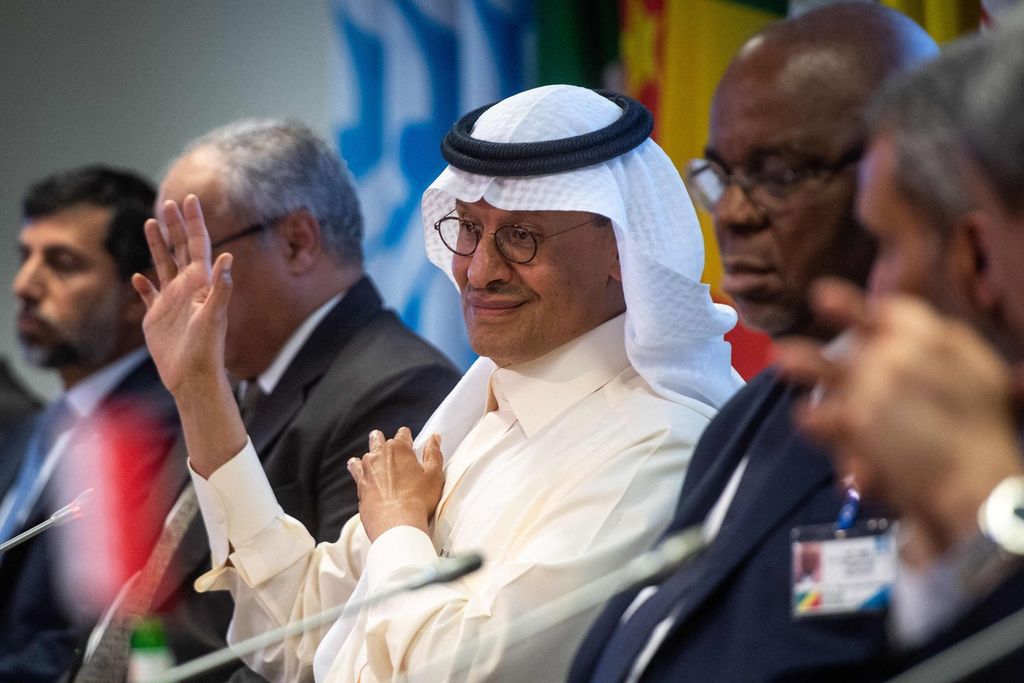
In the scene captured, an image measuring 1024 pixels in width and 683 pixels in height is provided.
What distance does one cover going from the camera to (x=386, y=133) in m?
5.08

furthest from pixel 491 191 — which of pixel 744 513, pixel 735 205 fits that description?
pixel 744 513

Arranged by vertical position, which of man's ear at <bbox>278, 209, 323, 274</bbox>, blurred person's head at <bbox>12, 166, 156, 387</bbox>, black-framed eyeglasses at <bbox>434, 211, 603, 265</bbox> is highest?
black-framed eyeglasses at <bbox>434, 211, 603, 265</bbox>

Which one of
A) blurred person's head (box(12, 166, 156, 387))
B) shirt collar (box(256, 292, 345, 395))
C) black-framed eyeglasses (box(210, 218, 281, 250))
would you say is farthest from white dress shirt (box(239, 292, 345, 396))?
blurred person's head (box(12, 166, 156, 387))

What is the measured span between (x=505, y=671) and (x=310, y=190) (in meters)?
A: 1.81

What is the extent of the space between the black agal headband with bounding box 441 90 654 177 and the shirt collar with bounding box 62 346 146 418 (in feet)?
6.78

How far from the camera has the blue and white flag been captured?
4.89 m

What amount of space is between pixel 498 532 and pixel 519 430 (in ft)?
0.89

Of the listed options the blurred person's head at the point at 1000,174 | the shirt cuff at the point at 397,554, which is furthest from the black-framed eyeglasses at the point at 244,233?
the blurred person's head at the point at 1000,174

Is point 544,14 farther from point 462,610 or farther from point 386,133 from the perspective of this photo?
point 462,610

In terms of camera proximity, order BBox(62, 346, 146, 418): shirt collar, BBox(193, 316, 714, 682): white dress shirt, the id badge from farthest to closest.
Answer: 1. BBox(62, 346, 146, 418): shirt collar
2. BBox(193, 316, 714, 682): white dress shirt
3. the id badge

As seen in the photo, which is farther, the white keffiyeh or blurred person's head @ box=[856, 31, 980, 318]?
the white keffiyeh

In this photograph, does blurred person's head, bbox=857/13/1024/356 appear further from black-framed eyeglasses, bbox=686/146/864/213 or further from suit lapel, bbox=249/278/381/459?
suit lapel, bbox=249/278/381/459

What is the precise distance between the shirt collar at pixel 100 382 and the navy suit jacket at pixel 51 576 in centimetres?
21

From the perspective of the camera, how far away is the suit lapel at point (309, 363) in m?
3.41
